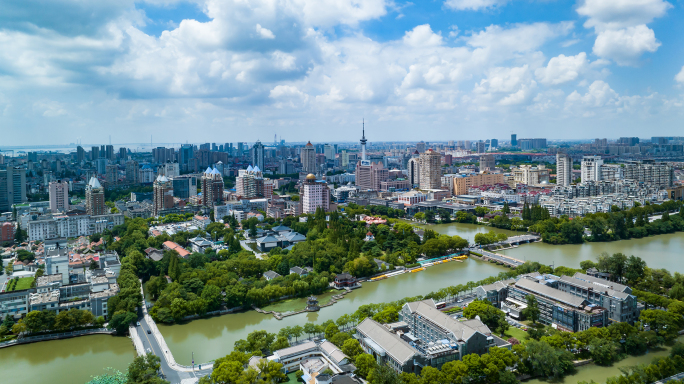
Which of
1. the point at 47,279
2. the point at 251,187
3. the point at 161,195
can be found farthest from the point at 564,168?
the point at 47,279

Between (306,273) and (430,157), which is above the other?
(430,157)

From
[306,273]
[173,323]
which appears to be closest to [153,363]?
[173,323]

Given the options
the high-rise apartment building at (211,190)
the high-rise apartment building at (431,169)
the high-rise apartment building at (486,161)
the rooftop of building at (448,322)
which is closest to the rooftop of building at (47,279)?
the rooftop of building at (448,322)

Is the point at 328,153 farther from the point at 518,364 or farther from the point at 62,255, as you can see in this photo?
the point at 518,364

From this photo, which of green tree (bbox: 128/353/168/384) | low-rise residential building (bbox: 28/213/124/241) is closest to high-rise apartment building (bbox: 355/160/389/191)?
low-rise residential building (bbox: 28/213/124/241)

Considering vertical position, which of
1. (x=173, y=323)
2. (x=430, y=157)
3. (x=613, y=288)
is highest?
(x=430, y=157)

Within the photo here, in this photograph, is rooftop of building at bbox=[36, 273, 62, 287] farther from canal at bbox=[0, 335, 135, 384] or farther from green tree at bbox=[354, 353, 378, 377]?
green tree at bbox=[354, 353, 378, 377]
